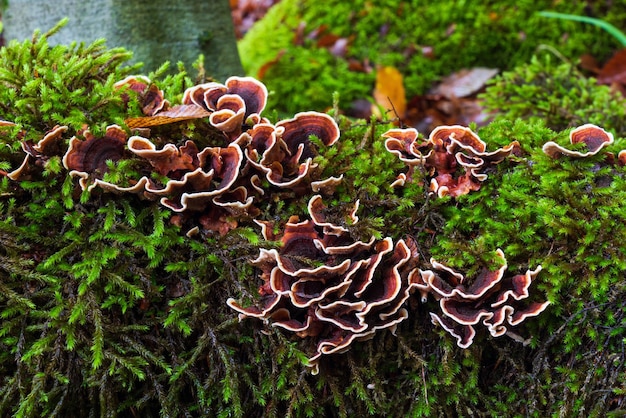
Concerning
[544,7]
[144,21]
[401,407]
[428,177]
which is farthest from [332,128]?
[544,7]

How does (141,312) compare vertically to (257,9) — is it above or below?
above

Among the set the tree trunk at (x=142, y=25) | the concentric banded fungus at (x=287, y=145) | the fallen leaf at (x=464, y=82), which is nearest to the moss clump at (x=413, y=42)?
the fallen leaf at (x=464, y=82)

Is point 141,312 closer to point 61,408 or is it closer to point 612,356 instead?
point 61,408

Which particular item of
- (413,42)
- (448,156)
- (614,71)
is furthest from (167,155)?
(614,71)

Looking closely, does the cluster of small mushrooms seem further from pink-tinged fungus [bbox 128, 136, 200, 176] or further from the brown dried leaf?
the brown dried leaf

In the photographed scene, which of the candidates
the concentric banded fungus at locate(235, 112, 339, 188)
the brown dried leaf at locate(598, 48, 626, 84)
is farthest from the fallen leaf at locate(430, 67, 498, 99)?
the concentric banded fungus at locate(235, 112, 339, 188)

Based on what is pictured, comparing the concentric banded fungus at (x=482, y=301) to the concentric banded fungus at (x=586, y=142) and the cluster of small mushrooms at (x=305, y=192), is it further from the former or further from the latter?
the concentric banded fungus at (x=586, y=142)

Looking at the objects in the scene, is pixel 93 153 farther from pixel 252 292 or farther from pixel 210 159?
pixel 252 292
